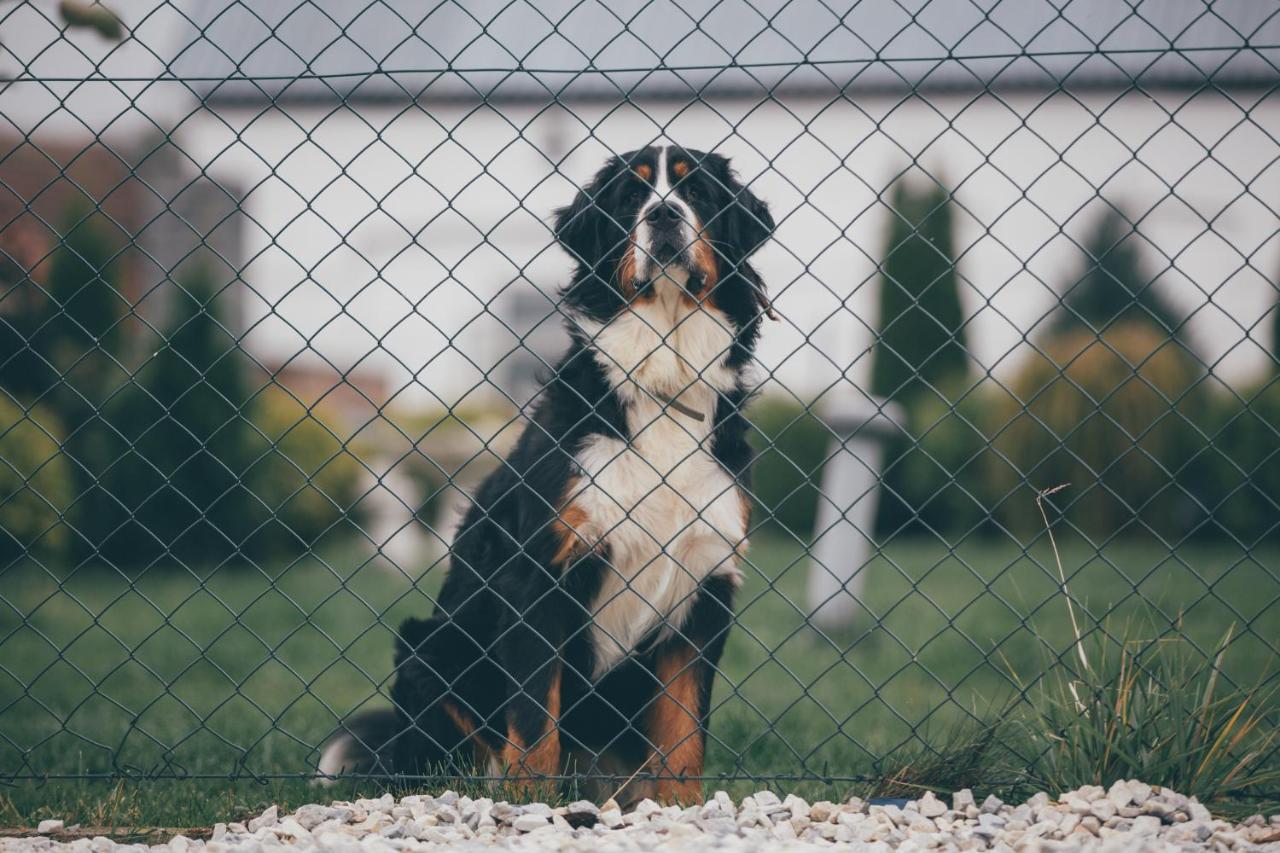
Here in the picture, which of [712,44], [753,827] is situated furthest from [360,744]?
[712,44]

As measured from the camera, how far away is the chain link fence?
247 cm

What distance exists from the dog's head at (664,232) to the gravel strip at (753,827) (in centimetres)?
128

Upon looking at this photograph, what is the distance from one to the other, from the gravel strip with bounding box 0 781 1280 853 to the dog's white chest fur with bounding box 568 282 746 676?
1.85 feet

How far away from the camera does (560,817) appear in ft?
6.93

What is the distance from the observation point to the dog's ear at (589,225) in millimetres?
2869

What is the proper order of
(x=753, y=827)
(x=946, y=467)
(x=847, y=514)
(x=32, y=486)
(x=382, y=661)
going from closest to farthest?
(x=753, y=827)
(x=382, y=661)
(x=847, y=514)
(x=32, y=486)
(x=946, y=467)

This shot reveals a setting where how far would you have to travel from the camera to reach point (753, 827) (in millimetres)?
2096

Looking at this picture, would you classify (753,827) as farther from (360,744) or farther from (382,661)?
(382,661)

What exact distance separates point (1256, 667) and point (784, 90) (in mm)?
10480

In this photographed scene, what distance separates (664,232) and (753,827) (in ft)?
4.98

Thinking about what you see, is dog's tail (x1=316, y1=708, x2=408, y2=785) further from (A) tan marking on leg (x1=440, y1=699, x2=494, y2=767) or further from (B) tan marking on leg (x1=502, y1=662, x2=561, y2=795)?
(B) tan marking on leg (x1=502, y1=662, x2=561, y2=795)

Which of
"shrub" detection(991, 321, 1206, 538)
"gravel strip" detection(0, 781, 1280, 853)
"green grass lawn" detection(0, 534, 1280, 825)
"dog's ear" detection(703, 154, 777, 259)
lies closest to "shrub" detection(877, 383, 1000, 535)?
"shrub" detection(991, 321, 1206, 538)

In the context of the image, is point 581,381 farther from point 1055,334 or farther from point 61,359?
point 1055,334

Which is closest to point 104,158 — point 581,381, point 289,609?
point 289,609
